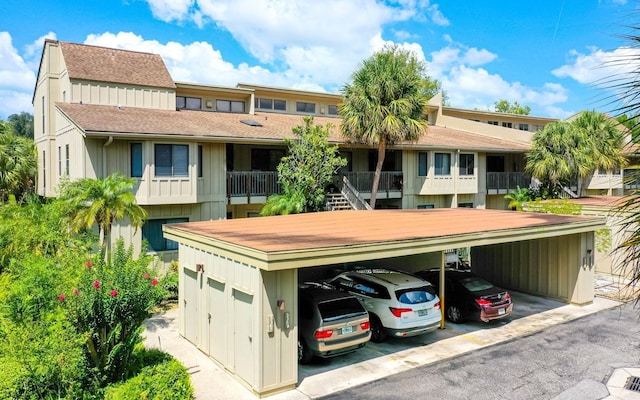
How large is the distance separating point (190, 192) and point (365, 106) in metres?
9.21

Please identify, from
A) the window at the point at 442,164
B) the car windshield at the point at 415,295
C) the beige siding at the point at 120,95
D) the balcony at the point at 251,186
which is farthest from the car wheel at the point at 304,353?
the window at the point at 442,164

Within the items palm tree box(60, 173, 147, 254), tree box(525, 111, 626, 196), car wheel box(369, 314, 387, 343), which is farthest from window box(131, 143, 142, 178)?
tree box(525, 111, 626, 196)

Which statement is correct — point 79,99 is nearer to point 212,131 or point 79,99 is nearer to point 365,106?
point 212,131

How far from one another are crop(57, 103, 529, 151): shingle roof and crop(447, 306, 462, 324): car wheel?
10.7 m

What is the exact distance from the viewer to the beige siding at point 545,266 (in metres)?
16.6

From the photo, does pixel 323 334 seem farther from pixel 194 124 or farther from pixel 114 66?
pixel 114 66

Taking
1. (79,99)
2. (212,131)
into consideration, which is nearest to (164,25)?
(79,99)

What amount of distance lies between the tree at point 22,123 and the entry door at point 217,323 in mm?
89083

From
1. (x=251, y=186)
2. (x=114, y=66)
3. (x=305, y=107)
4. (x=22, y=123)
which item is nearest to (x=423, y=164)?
(x=305, y=107)

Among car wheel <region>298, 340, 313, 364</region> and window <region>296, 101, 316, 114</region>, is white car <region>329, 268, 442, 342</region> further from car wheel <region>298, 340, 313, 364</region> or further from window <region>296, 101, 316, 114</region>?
window <region>296, 101, 316, 114</region>

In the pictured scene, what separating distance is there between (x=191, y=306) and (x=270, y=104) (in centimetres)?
1895

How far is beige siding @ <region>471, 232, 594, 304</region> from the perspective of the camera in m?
16.6

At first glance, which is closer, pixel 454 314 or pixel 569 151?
pixel 454 314

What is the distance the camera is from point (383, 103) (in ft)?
74.6
